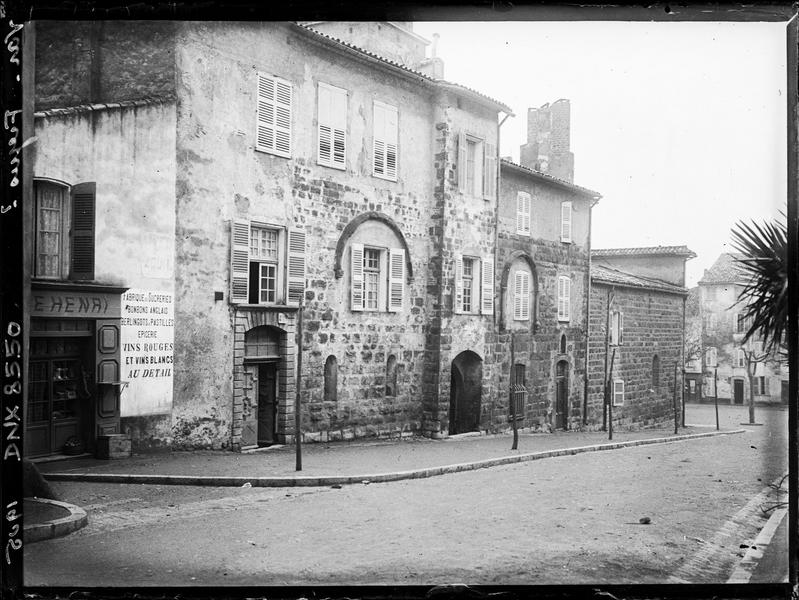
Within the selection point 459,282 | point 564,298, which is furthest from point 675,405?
point 459,282

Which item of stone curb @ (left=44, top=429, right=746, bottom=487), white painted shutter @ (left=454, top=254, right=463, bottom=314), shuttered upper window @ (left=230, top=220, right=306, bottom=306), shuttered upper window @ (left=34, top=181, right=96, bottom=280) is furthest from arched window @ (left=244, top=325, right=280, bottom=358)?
white painted shutter @ (left=454, top=254, right=463, bottom=314)

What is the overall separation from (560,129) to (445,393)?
2.88m

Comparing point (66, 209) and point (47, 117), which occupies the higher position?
point (47, 117)

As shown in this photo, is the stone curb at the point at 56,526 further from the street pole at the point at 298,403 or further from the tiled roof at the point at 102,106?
the tiled roof at the point at 102,106

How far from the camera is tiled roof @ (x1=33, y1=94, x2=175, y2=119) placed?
16.7 ft

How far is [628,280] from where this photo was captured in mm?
7691

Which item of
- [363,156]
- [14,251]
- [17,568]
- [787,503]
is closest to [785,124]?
[787,503]

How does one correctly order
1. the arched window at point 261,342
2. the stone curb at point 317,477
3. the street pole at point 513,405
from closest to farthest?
the stone curb at point 317,477, the arched window at point 261,342, the street pole at point 513,405

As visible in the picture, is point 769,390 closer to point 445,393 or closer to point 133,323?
point 445,393

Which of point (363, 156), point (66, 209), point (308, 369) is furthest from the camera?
point (363, 156)

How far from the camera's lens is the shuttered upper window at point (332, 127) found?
20.6 ft

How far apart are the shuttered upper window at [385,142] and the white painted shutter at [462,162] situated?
75 centimetres

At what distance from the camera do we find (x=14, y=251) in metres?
4.81

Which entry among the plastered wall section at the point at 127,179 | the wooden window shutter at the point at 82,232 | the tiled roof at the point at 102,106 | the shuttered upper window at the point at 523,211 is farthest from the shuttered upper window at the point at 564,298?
the wooden window shutter at the point at 82,232
